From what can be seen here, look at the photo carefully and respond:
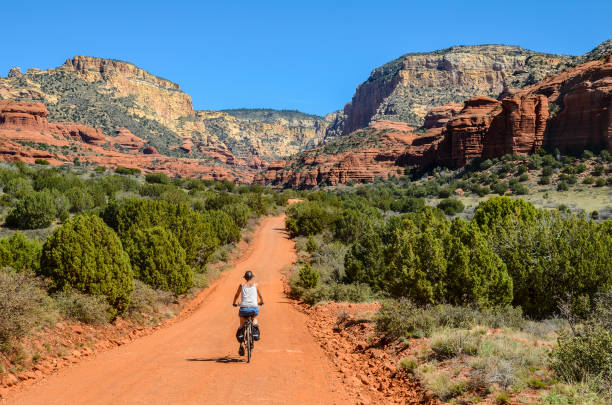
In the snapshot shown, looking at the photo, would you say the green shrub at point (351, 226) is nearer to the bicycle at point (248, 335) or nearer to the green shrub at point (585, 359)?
the bicycle at point (248, 335)

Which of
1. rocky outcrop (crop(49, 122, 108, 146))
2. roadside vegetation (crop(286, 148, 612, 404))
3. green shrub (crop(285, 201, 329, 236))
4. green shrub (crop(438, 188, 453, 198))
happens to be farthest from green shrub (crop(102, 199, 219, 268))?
rocky outcrop (crop(49, 122, 108, 146))

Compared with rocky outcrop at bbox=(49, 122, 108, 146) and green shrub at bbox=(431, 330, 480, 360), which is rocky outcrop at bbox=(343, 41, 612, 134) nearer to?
rocky outcrop at bbox=(49, 122, 108, 146)

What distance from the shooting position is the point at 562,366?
6023 mm

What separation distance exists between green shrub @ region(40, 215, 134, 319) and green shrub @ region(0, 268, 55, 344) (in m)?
1.71

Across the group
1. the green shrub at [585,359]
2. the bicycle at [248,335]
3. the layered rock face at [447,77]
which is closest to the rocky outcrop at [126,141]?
the layered rock face at [447,77]

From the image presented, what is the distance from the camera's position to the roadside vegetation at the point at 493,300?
6.04 m

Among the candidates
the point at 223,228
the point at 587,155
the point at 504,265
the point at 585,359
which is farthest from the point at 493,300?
the point at 587,155

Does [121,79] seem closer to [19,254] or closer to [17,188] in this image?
[17,188]

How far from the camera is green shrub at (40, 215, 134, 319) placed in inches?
446

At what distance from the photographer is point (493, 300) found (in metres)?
11.4

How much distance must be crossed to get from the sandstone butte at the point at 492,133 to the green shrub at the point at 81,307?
6855 centimetres

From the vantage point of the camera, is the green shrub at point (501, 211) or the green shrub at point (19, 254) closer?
the green shrub at point (19, 254)

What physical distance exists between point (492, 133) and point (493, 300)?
66394mm

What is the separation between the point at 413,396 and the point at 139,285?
11.0m
